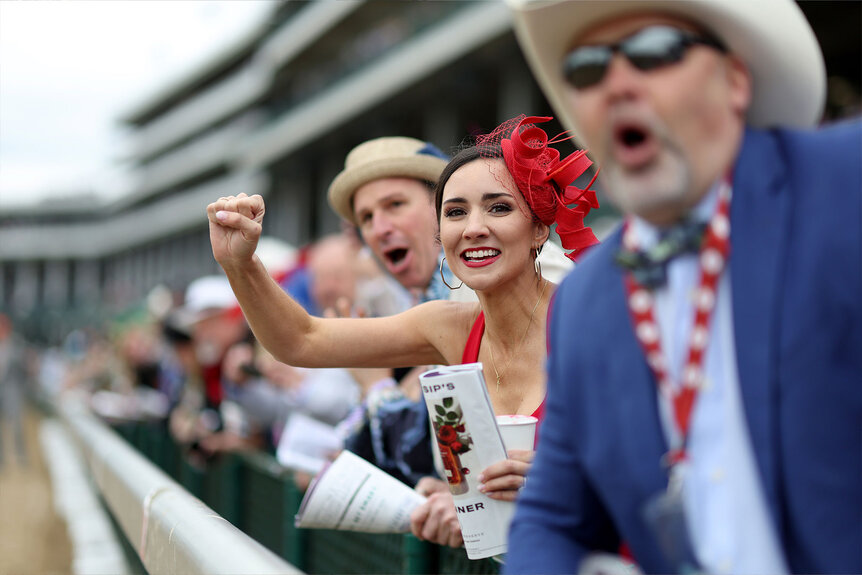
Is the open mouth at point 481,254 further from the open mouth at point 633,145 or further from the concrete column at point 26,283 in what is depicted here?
the concrete column at point 26,283

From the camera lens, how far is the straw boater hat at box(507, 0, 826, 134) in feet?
4.91

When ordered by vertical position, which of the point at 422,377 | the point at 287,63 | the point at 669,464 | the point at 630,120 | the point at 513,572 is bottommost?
the point at 513,572

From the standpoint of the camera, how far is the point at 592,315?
157 cm

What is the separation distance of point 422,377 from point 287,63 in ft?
141

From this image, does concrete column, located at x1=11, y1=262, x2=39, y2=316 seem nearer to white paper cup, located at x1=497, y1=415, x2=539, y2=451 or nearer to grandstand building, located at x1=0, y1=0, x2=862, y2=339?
grandstand building, located at x1=0, y1=0, x2=862, y2=339

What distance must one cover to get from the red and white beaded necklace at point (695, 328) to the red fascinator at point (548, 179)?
123cm

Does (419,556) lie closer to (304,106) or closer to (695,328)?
(695,328)

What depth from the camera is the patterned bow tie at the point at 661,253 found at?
57.4 inches

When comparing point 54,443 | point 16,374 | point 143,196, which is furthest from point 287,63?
point 143,196

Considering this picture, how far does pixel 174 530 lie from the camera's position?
2781 millimetres

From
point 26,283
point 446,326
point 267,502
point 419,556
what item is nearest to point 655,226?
point 446,326

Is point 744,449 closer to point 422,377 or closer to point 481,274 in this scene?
point 422,377

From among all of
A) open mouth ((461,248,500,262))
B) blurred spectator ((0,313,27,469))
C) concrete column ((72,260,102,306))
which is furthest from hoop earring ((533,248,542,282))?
concrete column ((72,260,102,306))

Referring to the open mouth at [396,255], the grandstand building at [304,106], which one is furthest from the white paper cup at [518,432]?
the open mouth at [396,255]
